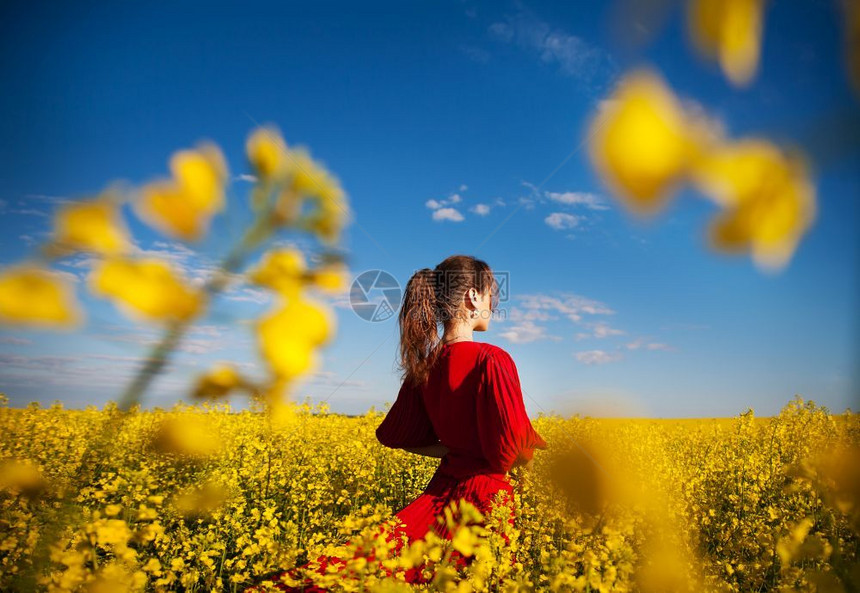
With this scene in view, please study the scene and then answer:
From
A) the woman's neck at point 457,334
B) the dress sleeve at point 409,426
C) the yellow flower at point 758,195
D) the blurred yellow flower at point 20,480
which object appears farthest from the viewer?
the dress sleeve at point 409,426

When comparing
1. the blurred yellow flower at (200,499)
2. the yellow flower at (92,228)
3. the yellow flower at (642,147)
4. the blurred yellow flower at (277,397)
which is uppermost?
the yellow flower at (642,147)

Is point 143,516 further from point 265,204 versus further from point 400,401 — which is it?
point 400,401

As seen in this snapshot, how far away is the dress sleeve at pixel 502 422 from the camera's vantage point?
6.84 feet

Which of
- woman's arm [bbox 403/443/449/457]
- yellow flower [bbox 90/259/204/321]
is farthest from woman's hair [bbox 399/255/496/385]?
yellow flower [bbox 90/259/204/321]

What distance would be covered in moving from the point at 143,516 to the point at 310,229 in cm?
94

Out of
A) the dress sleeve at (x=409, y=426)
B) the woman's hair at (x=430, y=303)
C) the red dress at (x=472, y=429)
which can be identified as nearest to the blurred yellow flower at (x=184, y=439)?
the red dress at (x=472, y=429)

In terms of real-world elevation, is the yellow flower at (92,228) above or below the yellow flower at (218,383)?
above

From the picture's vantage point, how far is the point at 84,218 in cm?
42

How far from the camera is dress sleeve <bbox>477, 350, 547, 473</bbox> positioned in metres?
2.09

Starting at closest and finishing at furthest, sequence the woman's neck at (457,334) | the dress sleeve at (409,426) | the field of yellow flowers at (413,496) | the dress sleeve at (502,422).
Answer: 1. the field of yellow flowers at (413,496)
2. the dress sleeve at (502,422)
3. the woman's neck at (457,334)
4. the dress sleeve at (409,426)

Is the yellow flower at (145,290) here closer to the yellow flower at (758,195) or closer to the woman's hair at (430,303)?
the yellow flower at (758,195)

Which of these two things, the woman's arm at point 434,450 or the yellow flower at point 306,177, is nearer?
the yellow flower at point 306,177

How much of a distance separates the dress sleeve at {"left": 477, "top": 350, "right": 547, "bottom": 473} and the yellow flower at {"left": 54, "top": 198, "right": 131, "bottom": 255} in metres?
1.87

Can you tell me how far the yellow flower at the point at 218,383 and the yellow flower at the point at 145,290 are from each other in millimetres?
82
